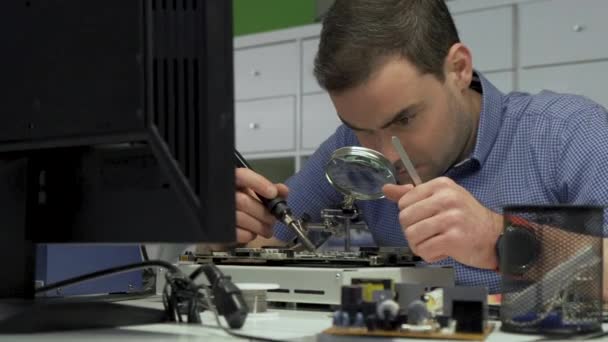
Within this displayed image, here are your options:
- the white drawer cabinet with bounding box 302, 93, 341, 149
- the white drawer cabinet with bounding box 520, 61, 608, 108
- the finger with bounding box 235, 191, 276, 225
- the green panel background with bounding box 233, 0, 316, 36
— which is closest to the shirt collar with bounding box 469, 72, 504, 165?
the finger with bounding box 235, 191, 276, 225

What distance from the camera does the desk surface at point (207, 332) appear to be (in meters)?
0.84

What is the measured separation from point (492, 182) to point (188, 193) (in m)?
1.06

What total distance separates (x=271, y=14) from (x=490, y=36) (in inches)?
54.5

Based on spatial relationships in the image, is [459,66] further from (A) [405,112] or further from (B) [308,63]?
(B) [308,63]

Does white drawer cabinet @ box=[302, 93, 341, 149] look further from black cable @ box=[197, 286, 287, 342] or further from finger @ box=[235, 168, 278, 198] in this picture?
black cable @ box=[197, 286, 287, 342]

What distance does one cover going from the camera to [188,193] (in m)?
0.84

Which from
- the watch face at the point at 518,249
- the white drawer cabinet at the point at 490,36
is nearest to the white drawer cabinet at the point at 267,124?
the white drawer cabinet at the point at 490,36

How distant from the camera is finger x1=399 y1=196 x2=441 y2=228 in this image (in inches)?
44.3

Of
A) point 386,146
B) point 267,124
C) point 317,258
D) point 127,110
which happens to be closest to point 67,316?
point 127,110

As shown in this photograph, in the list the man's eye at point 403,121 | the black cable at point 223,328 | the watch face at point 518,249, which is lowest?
the black cable at point 223,328

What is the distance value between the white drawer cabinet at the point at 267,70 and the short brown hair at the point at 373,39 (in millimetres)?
2092

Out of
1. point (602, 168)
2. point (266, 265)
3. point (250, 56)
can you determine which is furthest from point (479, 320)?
point (250, 56)

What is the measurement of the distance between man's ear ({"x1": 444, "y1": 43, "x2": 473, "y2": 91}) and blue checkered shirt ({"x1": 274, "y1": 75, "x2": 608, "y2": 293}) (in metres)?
0.07

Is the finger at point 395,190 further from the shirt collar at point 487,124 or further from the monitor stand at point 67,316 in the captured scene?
the shirt collar at point 487,124
